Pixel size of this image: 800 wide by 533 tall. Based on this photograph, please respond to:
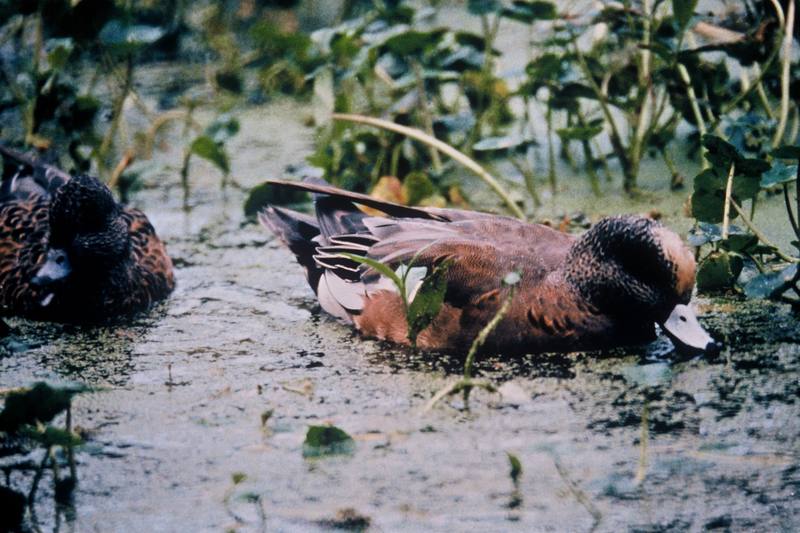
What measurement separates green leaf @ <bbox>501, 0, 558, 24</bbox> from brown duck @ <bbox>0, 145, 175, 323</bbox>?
6.70ft

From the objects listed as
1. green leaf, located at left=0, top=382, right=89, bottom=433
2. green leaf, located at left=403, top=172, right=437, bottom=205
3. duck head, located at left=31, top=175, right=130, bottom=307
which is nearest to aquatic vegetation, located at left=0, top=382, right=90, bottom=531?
green leaf, located at left=0, top=382, right=89, bottom=433

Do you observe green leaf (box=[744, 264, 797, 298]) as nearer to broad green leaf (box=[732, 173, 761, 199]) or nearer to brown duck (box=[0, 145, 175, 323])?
broad green leaf (box=[732, 173, 761, 199])

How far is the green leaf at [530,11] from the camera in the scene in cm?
553

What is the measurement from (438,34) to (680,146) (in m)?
1.43

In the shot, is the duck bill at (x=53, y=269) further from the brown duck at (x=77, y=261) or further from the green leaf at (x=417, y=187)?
the green leaf at (x=417, y=187)

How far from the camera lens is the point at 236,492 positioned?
118 inches

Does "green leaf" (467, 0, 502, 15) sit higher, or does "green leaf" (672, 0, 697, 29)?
"green leaf" (672, 0, 697, 29)

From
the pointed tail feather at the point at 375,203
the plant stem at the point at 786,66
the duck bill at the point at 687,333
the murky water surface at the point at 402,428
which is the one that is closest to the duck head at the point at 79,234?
the murky water surface at the point at 402,428

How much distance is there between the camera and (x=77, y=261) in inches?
183

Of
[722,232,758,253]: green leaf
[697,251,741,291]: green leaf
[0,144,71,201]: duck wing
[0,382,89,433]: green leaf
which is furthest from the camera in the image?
[0,144,71,201]: duck wing

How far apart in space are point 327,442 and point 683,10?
2573mm

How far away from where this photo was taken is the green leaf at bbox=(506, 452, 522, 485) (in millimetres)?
2916

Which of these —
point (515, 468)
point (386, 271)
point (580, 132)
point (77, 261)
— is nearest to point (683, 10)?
point (580, 132)

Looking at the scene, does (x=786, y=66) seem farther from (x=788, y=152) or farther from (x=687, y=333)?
(x=687, y=333)
